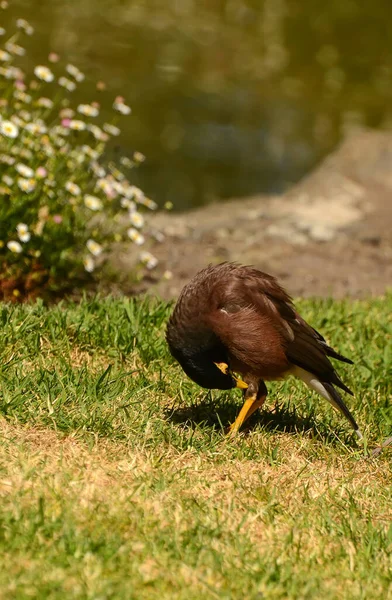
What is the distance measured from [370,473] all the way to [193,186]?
8.02m

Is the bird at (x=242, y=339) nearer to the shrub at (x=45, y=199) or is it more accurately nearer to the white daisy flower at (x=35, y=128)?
the shrub at (x=45, y=199)

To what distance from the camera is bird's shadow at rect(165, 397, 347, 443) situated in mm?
5234

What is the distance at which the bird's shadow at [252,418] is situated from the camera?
5.23 m

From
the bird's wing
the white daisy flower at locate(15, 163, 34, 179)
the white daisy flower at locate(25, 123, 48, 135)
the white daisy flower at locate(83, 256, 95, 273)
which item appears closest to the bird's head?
the bird's wing

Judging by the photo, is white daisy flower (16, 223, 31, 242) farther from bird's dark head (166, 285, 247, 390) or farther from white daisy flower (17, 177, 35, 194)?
bird's dark head (166, 285, 247, 390)

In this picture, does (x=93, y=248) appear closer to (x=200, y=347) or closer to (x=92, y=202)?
(x=92, y=202)

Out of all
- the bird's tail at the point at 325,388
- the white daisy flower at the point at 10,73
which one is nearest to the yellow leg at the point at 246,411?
the bird's tail at the point at 325,388

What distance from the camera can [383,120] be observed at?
15.8 metres

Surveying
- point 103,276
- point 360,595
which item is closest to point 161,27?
point 103,276

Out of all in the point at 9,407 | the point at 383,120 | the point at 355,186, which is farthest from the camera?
the point at 383,120

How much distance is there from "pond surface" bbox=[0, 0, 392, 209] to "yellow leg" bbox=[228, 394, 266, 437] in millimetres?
6906

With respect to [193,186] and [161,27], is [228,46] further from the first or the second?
[193,186]

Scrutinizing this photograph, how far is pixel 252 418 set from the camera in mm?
5461

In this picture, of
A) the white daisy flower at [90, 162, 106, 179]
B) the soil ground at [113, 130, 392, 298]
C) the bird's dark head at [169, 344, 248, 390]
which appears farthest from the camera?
the soil ground at [113, 130, 392, 298]
